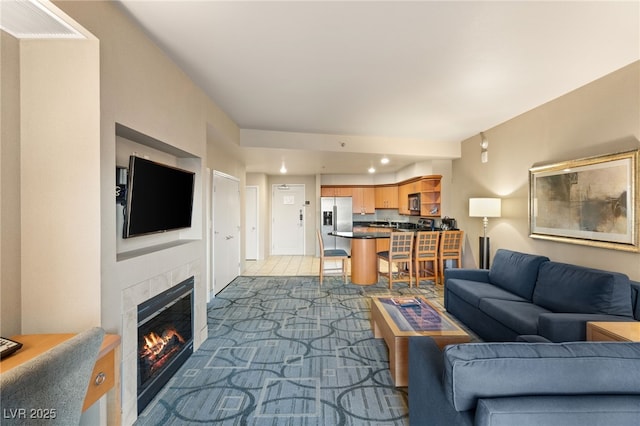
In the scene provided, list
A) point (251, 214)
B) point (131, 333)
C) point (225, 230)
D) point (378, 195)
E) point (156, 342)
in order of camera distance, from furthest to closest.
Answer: point (378, 195)
point (251, 214)
point (225, 230)
point (156, 342)
point (131, 333)

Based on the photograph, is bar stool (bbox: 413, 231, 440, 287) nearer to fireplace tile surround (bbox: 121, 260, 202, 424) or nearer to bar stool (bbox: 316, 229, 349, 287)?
bar stool (bbox: 316, 229, 349, 287)

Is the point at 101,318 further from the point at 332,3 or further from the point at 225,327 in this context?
the point at 332,3

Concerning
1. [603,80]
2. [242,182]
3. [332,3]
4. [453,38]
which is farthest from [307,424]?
[242,182]

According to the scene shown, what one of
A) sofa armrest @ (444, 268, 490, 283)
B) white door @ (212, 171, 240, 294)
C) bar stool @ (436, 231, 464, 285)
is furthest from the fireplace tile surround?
bar stool @ (436, 231, 464, 285)

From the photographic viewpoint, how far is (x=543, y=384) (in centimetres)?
108

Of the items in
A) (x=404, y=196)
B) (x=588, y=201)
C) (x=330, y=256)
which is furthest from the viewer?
(x=404, y=196)

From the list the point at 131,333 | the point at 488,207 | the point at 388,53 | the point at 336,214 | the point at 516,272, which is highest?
the point at 388,53

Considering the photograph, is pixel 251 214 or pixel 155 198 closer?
pixel 155 198

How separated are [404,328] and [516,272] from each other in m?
1.76

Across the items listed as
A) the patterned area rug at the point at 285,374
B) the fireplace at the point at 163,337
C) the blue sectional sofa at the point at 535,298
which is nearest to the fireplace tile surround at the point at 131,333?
the fireplace at the point at 163,337

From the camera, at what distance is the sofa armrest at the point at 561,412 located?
1.02 m

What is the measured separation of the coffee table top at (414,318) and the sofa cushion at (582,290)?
1001 mm

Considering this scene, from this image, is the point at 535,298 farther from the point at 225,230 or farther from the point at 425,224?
the point at 225,230

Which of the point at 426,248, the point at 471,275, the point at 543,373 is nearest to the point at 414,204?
the point at 426,248
